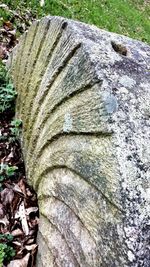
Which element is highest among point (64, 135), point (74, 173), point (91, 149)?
point (64, 135)

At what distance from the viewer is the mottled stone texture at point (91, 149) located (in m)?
2.17

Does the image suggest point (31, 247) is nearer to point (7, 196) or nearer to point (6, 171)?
point (7, 196)

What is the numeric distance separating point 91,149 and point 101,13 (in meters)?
7.43

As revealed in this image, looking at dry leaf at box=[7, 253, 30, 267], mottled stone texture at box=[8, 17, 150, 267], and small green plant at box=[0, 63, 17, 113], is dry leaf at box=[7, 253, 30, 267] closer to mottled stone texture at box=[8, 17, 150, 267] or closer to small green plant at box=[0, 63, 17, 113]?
mottled stone texture at box=[8, 17, 150, 267]

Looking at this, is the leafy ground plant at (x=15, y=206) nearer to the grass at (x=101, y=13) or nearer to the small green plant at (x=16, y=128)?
the small green plant at (x=16, y=128)

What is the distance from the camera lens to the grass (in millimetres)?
7891

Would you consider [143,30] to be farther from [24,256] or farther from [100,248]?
[100,248]

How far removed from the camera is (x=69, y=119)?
2.86 meters

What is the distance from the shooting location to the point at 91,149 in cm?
249

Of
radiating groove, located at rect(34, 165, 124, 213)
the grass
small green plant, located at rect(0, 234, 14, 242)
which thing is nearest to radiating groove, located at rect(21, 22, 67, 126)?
radiating groove, located at rect(34, 165, 124, 213)

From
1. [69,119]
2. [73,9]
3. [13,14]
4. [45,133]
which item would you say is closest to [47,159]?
[45,133]

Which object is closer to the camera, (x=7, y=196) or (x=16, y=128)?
(x=7, y=196)

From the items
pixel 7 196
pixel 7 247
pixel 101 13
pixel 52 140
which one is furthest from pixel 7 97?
pixel 101 13

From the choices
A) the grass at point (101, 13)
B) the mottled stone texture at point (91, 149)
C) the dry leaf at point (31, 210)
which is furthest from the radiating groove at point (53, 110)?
the grass at point (101, 13)
